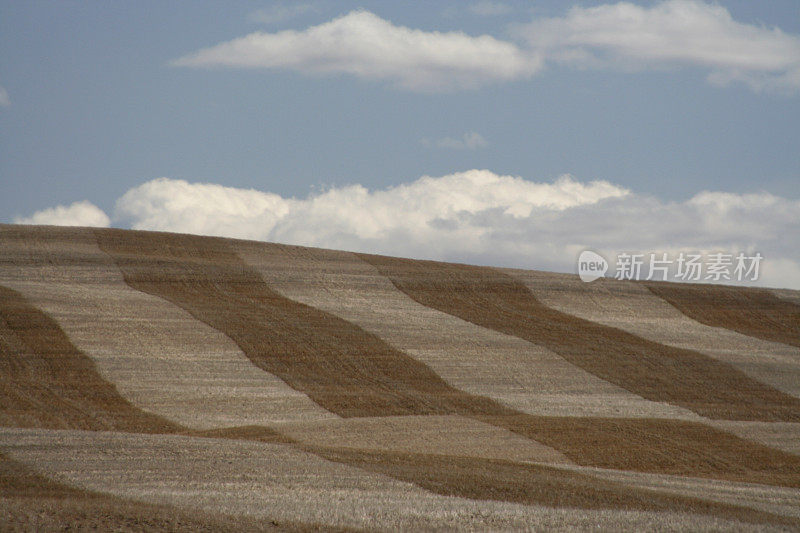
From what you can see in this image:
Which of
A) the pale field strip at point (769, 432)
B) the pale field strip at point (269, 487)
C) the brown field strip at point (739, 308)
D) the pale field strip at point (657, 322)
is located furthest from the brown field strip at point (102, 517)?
the brown field strip at point (739, 308)

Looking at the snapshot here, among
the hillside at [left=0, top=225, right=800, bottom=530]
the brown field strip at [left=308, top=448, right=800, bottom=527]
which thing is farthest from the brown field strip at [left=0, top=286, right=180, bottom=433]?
the brown field strip at [left=308, top=448, right=800, bottom=527]

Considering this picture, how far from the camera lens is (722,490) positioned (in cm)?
1783

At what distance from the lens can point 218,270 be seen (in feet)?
152

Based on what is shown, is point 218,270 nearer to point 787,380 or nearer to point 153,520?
point 787,380

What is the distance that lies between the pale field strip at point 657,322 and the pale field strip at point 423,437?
49.2 feet

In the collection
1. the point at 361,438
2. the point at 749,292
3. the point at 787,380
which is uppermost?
the point at 749,292

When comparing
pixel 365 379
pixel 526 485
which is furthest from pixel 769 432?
pixel 526 485

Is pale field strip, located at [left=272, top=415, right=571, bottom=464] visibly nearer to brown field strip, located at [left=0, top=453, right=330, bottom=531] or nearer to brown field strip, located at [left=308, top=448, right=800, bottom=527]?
brown field strip, located at [left=308, top=448, right=800, bottom=527]

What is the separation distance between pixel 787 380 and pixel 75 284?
3197 centimetres

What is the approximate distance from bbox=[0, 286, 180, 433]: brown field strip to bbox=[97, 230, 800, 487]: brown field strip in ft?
19.7

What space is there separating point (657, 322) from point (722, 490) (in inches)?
1101

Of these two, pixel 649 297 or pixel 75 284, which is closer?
pixel 75 284

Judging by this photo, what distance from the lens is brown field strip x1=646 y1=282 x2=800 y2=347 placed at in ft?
149

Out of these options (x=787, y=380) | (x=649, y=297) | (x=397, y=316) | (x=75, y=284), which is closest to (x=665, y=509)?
(x=787, y=380)
